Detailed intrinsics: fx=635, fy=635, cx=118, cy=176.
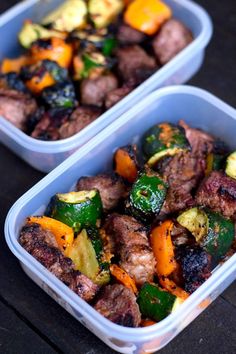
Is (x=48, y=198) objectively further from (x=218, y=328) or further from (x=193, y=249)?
(x=218, y=328)

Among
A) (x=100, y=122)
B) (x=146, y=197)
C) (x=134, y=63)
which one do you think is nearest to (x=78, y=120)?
(x=100, y=122)

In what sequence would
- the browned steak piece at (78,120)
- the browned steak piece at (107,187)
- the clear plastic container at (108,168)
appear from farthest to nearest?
1. the browned steak piece at (78,120)
2. the browned steak piece at (107,187)
3. the clear plastic container at (108,168)

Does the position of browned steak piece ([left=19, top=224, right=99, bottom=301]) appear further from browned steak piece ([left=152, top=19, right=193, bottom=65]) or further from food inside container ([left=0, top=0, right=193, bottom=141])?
browned steak piece ([left=152, top=19, right=193, bottom=65])

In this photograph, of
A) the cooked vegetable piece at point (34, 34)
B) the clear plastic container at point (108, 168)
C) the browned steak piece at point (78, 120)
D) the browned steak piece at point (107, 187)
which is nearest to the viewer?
the clear plastic container at point (108, 168)

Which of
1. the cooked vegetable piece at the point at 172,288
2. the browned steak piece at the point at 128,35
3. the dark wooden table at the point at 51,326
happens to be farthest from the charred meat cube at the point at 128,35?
the cooked vegetable piece at the point at 172,288

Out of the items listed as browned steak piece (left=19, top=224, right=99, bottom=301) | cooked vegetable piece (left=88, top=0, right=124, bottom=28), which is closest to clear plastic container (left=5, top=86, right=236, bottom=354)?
browned steak piece (left=19, top=224, right=99, bottom=301)

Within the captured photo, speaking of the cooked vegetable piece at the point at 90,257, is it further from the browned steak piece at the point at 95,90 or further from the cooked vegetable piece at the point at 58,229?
the browned steak piece at the point at 95,90
